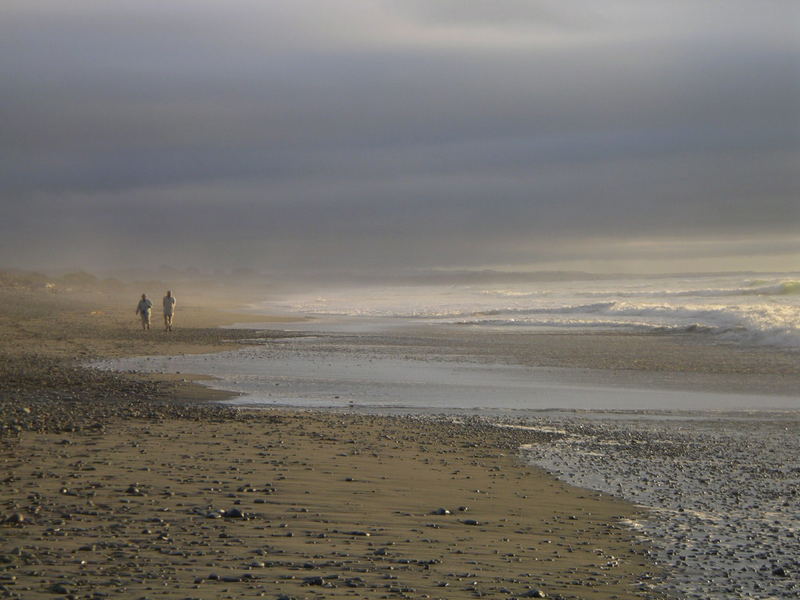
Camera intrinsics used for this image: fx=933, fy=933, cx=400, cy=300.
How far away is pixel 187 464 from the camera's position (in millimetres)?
10414

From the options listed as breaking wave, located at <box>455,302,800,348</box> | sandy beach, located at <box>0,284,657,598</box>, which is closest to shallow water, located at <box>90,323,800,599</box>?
sandy beach, located at <box>0,284,657,598</box>

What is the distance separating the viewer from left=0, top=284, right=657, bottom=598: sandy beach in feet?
21.8

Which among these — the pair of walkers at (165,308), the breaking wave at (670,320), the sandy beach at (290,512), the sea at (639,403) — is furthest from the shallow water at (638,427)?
the breaking wave at (670,320)

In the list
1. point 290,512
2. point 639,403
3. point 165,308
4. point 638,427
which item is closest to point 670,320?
point 165,308

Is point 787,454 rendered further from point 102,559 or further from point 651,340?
point 651,340

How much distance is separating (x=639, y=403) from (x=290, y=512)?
1115 centimetres

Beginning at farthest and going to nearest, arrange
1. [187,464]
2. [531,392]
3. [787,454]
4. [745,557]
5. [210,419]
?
[531,392] → [210,419] → [787,454] → [187,464] → [745,557]

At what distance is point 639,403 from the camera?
18.2m

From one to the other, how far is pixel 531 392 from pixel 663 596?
42.7 ft

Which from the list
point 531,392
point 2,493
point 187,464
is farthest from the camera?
point 531,392

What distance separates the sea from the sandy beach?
61 centimetres

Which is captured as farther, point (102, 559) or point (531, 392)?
point (531, 392)

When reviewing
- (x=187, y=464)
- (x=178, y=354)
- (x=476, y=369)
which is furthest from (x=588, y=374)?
(x=187, y=464)

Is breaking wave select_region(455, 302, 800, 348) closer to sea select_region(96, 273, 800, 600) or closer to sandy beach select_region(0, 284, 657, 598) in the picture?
sea select_region(96, 273, 800, 600)
